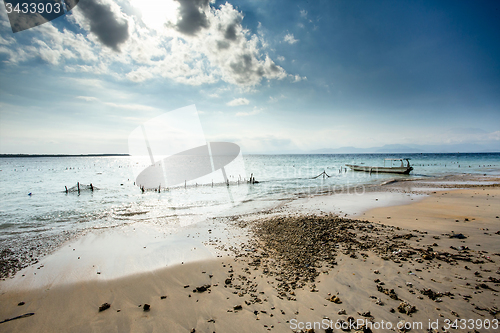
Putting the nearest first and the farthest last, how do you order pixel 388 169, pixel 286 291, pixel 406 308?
1. pixel 406 308
2. pixel 286 291
3. pixel 388 169

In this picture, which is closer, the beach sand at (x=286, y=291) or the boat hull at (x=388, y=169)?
the beach sand at (x=286, y=291)

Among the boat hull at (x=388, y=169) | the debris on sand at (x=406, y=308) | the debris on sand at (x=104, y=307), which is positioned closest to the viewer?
the debris on sand at (x=406, y=308)

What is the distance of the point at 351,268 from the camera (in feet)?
22.0

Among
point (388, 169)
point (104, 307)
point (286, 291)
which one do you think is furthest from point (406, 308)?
point (388, 169)

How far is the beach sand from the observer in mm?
4742

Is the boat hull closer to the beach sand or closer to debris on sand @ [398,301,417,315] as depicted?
the beach sand

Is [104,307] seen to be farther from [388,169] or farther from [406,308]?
[388,169]

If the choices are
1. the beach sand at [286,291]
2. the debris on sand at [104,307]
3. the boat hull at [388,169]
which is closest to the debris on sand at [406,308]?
the beach sand at [286,291]

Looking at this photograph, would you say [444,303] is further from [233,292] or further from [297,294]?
[233,292]

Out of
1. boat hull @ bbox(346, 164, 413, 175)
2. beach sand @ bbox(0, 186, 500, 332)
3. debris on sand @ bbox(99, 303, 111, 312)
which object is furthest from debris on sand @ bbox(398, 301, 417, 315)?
boat hull @ bbox(346, 164, 413, 175)

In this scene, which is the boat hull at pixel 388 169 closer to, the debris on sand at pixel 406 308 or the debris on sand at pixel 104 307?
the debris on sand at pixel 406 308

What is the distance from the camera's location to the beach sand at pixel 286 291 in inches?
187

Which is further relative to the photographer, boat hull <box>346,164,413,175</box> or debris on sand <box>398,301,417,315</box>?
boat hull <box>346,164,413,175</box>

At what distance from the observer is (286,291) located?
18.5ft
